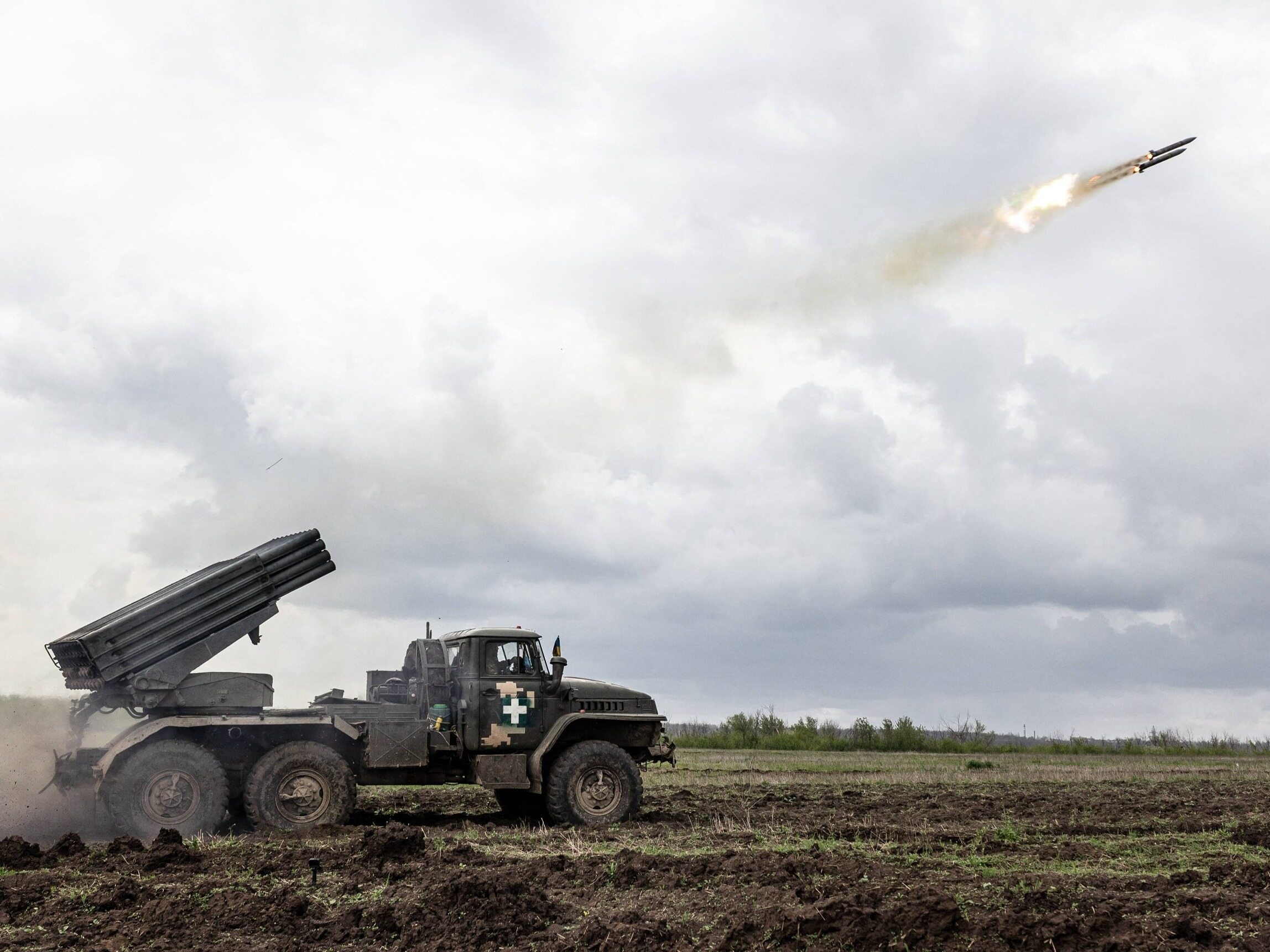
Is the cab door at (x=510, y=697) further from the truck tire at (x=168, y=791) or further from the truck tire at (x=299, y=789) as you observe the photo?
the truck tire at (x=168, y=791)

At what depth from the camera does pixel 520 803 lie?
18266 millimetres

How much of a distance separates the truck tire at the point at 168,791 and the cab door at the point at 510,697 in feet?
12.5

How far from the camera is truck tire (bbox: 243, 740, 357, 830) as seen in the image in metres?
15.1

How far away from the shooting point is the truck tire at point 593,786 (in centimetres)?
1623

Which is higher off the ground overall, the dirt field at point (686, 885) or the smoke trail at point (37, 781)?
the smoke trail at point (37, 781)

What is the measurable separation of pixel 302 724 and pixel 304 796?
1002 millimetres

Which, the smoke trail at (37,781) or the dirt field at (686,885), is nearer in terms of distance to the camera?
the dirt field at (686,885)

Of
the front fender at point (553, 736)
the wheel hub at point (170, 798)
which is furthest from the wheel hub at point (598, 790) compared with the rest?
the wheel hub at point (170, 798)

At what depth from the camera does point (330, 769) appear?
15.5m

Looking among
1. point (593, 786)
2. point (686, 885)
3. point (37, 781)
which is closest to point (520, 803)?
point (593, 786)

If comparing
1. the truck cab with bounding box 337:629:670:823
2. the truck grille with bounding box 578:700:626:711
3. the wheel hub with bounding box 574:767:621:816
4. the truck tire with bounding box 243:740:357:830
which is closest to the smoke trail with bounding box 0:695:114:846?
the truck tire with bounding box 243:740:357:830

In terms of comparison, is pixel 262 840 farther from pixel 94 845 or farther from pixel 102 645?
pixel 102 645

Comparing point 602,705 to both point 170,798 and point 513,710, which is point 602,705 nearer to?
point 513,710

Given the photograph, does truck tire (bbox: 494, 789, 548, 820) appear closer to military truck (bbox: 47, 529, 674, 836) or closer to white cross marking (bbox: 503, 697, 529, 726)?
military truck (bbox: 47, 529, 674, 836)
